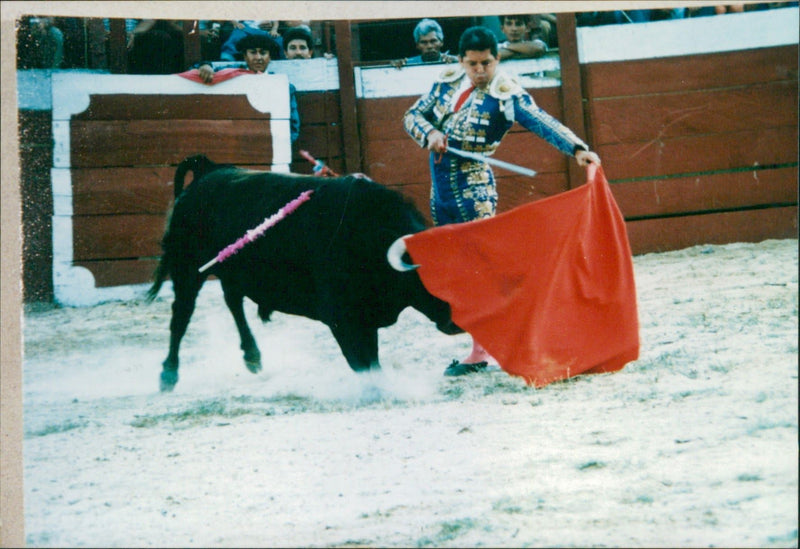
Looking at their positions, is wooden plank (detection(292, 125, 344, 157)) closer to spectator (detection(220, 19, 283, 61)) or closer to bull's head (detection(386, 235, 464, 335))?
spectator (detection(220, 19, 283, 61))

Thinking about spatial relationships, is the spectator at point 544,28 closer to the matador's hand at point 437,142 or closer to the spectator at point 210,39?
the matador's hand at point 437,142

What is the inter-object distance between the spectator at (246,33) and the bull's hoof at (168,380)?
99 centimetres

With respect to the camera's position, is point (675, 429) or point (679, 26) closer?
point (675, 429)

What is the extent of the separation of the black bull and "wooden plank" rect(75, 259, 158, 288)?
0.13ft

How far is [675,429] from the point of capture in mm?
2031

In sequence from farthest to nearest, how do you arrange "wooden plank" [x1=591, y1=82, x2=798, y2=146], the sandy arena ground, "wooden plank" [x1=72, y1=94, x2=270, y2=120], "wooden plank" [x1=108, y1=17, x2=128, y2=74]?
"wooden plank" [x1=591, y1=82, x2=798, y2=146] → "wooden plank" [x1=72, y1=94, x2=270, y2=120] → "wooden plank" [x1=108, y1=17, x2=128, y2=74] → the sandy arena ground

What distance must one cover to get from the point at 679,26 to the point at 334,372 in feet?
5.14

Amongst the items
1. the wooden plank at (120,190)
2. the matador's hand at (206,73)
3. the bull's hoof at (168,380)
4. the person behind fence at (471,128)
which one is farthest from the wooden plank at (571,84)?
the bull's hoof at (168,380)

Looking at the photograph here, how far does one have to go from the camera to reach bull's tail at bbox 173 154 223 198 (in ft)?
8.57

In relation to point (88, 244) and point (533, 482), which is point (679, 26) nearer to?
point (533, 482)

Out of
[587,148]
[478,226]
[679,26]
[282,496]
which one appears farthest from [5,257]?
[679,26]

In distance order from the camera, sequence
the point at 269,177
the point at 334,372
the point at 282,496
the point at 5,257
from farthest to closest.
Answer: the point at 269,177 < the point at 334,372 < the point at 5,257 < the point at 282,496

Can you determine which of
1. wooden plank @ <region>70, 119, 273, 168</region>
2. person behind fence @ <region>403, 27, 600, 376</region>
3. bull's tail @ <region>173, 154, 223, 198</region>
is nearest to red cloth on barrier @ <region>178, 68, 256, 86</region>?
wooden plank @ <region>70, 119, 273, 168</region>

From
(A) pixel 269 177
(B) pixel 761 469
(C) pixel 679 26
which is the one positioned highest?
(C) pixel 679 26
